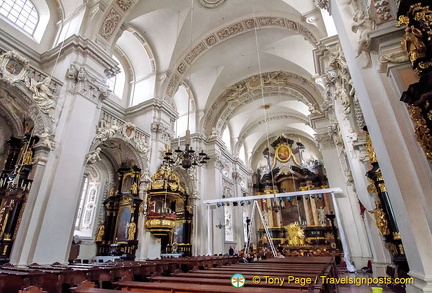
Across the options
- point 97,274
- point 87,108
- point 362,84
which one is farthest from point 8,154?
point 362,84

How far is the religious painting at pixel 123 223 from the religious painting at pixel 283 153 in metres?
13.6

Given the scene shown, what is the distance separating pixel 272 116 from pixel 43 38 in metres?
13.8

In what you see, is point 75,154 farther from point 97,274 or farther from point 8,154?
point 97,274

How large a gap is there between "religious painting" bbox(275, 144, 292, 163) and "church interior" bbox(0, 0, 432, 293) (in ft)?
14.4

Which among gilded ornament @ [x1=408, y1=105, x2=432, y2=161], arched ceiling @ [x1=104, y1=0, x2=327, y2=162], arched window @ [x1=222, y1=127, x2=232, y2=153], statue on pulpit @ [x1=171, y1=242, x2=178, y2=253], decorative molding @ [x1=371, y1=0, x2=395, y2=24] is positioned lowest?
statue on pulpit @ [x1=171, y1=242, x2=178, y2=253]

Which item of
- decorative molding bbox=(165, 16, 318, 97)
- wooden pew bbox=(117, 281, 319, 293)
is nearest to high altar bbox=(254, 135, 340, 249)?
decorative molding bbox=(165, 16, 318, 97)

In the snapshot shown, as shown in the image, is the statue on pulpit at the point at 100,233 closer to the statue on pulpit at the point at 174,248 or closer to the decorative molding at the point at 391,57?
the statue on pulpit at the point at 174,248

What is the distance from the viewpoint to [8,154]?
5602 millimetres

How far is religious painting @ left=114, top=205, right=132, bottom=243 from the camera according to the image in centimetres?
760

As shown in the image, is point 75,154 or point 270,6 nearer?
point 75,154

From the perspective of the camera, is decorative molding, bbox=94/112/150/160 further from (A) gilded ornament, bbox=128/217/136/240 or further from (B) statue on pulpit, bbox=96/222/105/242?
(B) statue on pulpit, bbox=96/222/105/242

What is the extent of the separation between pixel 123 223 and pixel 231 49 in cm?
893

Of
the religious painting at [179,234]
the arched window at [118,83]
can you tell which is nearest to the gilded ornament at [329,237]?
the religious painting at [179,234]

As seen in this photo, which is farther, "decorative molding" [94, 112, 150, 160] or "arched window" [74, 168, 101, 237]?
"arched window" [74, 168, 101, 237]
